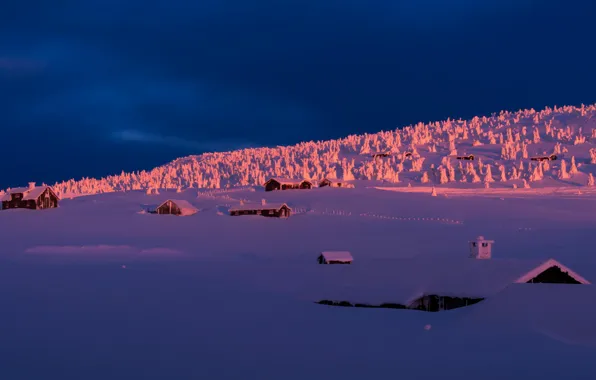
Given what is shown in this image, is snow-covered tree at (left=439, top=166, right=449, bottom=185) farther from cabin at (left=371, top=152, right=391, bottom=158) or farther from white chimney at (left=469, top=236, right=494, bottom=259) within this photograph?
white chimney at (left=469, top=236, right=494, bottom=259)

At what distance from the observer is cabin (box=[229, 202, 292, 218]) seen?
250 ft

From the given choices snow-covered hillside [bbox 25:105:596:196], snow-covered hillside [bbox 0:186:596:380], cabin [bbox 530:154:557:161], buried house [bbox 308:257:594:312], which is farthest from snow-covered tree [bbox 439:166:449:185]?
buried house [bbox 308:257:594:312]

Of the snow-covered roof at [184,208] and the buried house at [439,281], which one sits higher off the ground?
the snow-covered roof at [184,208]

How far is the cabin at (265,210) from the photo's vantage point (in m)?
76.2

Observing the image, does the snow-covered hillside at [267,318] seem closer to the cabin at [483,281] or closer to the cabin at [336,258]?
the cabin at [483,281]

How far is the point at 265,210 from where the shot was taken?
250ft

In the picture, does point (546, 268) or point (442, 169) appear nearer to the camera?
point (546, 268)

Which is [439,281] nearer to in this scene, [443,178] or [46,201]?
[46,201]

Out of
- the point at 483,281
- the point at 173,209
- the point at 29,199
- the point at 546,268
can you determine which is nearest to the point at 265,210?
the point at 173,209

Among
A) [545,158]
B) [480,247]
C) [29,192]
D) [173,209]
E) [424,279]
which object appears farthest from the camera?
[545,158]

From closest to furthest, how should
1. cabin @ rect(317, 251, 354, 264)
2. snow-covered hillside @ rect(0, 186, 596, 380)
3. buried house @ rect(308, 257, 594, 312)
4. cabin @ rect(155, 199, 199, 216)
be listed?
1. snow-covered hillside @ rect(0, 186, 596, 380)
2. buried house @ rect(308, 257, 594, 312)
3. cabin @ rect(317, 251, 354, 264)
4. cabin @ rect(155, 199, 199, 216)

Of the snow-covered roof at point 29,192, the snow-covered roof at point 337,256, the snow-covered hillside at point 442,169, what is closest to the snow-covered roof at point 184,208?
the snow-covered roof at point 29,192

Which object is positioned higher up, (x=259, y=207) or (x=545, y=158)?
(x=545, y=158)

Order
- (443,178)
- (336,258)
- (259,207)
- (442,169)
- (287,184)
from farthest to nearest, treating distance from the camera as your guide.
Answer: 1. (442,169)
2. (443,178)
3. (287,184)
4. (259,207)
5. (336,258)
